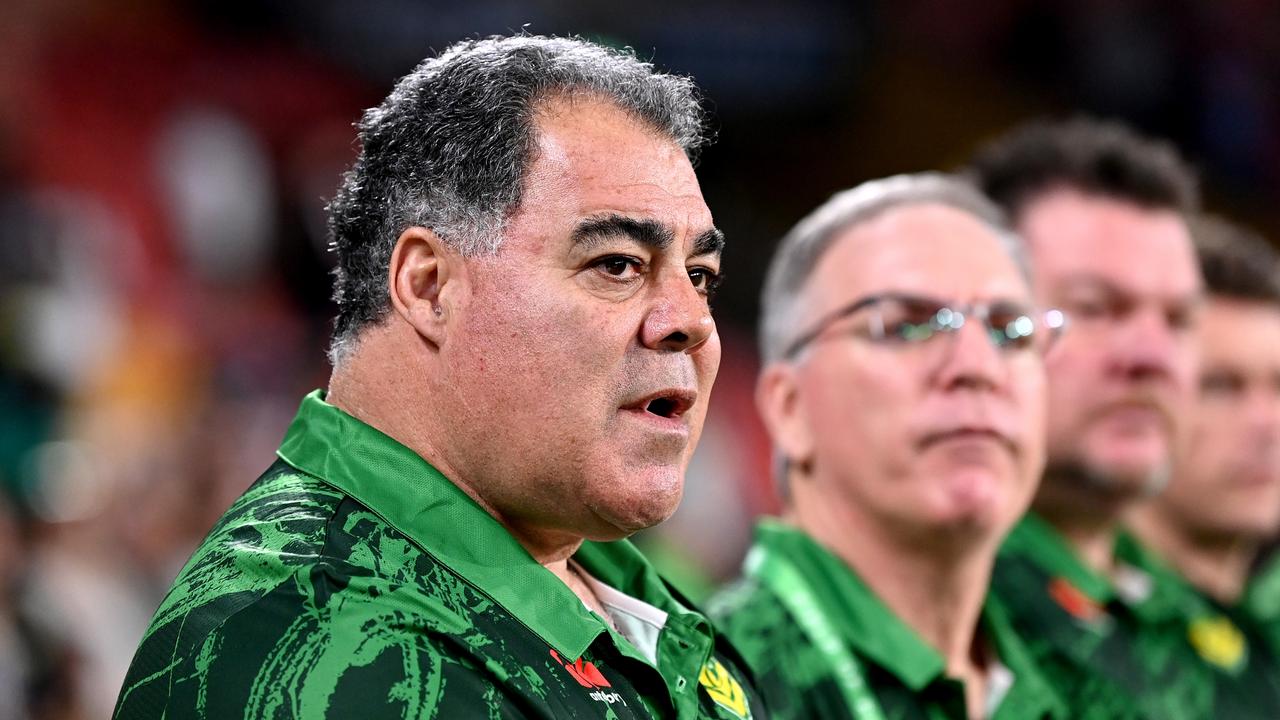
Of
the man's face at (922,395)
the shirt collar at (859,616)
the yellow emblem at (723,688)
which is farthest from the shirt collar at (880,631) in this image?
the yellow emblem at (723,688)

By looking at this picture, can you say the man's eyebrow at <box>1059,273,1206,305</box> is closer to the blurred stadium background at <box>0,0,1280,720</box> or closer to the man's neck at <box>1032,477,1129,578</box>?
the man's neck at <box>1032,477,1129,578</box>

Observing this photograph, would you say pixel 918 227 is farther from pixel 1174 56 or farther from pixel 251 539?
pixel 1174 56

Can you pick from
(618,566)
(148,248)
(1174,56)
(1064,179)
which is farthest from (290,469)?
(1174,56)

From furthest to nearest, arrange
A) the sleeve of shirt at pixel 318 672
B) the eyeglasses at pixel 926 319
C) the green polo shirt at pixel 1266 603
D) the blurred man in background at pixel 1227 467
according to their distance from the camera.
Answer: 1. the green polo shirt at pixel 1266 603
2. the blurred man in background at pixel 1227 467
3. the eyeglasses at pixel 926 319
4. the sleeve of shirt at pixel 318 672

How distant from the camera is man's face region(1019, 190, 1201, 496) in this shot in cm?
341

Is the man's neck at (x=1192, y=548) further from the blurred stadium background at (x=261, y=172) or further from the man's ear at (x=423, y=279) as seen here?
the man's ear at (x=423, y=279)

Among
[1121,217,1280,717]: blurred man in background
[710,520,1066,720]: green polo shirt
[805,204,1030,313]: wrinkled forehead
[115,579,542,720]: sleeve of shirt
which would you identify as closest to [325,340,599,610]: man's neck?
[115,579,542,720]: sleeve of shirt

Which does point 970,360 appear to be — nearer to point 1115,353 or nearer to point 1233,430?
point 1115,353

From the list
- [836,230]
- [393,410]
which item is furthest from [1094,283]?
[393,410]

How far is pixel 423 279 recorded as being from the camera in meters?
1.79

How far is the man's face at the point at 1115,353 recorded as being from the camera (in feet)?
11.2

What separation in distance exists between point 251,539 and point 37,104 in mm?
7361

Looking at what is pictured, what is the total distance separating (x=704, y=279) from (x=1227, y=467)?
272cm

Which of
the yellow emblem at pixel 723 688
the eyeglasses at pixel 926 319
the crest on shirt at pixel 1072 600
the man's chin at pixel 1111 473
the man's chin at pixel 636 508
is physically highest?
the man's chin at pixel 636 508
